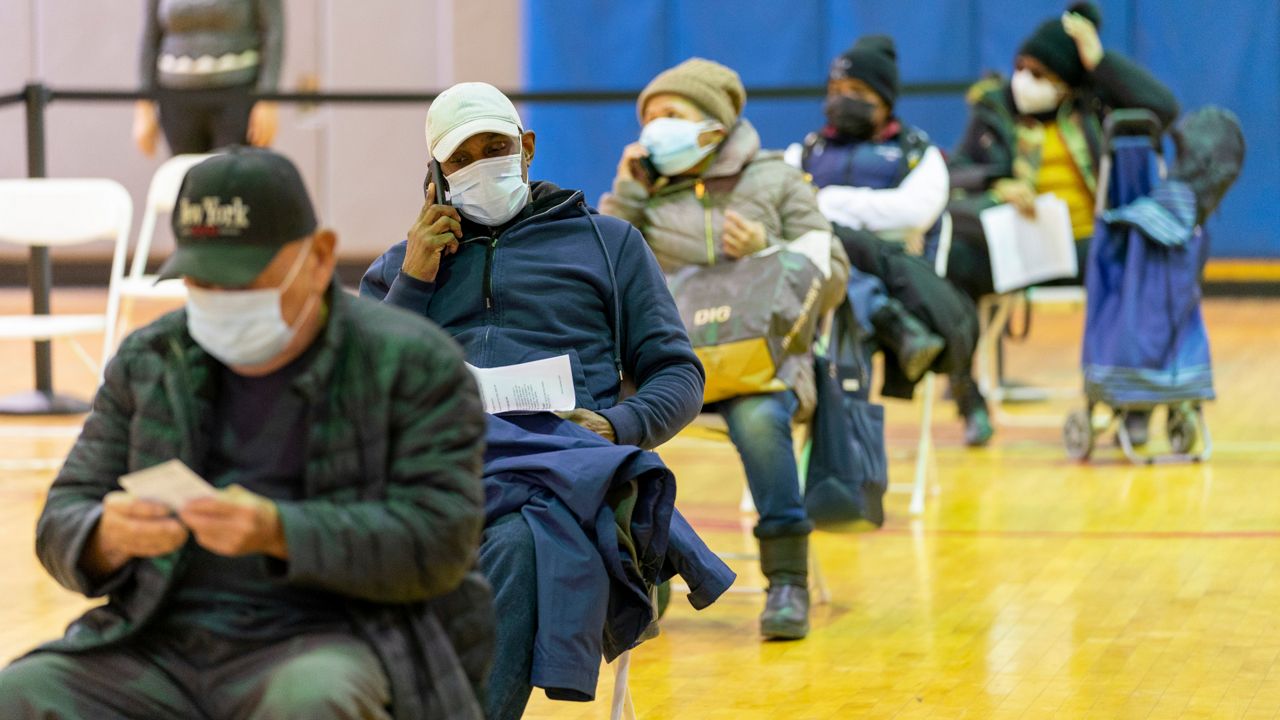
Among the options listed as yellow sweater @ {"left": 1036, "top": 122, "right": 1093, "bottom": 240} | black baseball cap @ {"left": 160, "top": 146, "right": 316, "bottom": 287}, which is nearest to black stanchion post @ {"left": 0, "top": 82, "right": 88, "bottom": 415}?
yellow sweater @ {"left": 1036, "top": 122, "right": 1093, "bottom": 240}

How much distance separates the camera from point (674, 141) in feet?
14.9

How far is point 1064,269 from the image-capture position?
7.30m

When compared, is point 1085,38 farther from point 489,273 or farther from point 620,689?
point 620,689

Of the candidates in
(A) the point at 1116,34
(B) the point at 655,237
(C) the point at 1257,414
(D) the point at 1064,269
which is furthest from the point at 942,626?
(A) the point at 1116,34

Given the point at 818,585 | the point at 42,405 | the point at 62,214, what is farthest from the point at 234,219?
the point at 42,405

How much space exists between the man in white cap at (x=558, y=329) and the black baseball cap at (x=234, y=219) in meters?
0.93

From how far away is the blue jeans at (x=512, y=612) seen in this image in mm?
2873

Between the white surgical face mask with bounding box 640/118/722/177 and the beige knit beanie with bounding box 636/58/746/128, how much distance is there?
41mm

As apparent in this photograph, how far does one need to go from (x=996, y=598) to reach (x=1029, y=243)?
277cm

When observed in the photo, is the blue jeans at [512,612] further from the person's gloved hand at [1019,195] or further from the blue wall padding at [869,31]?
the blue wall padding at [869,31]

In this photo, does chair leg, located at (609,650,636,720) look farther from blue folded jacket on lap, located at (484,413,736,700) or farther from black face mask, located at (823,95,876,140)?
black face mask, located at (823,95,876,140)

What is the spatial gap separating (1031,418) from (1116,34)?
12.0 feet

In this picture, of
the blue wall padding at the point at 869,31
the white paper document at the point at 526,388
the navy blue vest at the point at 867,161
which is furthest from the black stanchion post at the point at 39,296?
the white paper document at the point at 526,388

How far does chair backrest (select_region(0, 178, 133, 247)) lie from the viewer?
22.7ft
